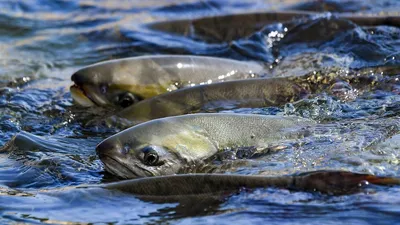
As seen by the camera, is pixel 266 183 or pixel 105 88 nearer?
pixel 266 183

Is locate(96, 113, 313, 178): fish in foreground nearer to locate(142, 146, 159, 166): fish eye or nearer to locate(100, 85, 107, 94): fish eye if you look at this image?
locate(142, 146, 159, 166): fish eye

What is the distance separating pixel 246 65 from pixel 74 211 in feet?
9.81

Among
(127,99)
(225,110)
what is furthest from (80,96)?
(225,110)

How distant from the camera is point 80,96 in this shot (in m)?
5.76

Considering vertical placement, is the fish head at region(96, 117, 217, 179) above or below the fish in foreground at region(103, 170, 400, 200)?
above

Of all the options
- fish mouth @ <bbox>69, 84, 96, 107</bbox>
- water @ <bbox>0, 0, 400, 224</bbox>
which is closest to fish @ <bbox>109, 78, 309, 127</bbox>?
water @ <bbox>0, 0, 400, 224</bbox>

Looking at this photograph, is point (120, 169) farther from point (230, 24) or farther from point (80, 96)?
point (230, 24)

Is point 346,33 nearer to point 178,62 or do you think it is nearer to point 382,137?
point 178,62

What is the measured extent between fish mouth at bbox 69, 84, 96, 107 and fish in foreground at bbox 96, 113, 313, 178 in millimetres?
1889

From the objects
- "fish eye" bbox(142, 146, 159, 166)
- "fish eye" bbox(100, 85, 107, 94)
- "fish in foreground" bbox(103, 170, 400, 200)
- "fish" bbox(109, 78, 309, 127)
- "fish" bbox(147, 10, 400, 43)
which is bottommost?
"fish in foreground" bbox(103, 170, 400, 200)

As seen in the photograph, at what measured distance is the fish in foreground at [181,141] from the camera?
3.79 m

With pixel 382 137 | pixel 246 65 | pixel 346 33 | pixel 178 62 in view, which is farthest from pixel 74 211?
pixel 346 33

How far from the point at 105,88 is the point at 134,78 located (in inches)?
8.4

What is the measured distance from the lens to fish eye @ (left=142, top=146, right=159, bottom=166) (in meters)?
3.78
